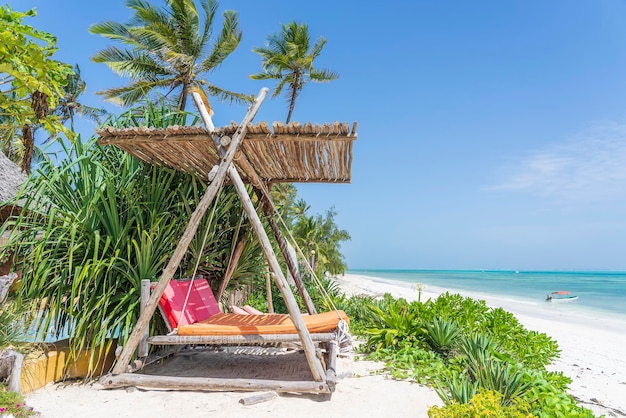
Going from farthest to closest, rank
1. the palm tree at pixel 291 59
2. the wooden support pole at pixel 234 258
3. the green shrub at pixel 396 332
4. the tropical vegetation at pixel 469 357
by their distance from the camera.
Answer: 1. the palm tree at pixel 291 59
2. the wooden support pole at pixel 234 258
3. the green shrub at pixel 396 332
4. the tropical vegetation at pixel 469 357

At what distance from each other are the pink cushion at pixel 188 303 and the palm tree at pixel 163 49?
924cm

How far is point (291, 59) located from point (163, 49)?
17.9 feet

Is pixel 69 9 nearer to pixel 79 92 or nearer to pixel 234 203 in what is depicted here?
pixel 234 203

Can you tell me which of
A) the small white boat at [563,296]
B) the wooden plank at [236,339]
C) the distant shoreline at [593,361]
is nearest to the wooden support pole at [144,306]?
the wooden plank at [236,339]

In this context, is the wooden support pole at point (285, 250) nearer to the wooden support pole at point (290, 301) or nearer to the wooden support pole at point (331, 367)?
the wooden support pole at point (331, 367)

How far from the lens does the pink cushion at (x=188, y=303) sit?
11.5 feet

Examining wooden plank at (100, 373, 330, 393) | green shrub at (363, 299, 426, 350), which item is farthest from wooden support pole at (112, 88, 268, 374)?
green shrub at (363, 299, 426, 350)

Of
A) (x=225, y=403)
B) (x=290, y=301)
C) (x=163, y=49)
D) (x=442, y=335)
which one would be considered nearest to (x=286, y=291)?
(x=290, y=301)

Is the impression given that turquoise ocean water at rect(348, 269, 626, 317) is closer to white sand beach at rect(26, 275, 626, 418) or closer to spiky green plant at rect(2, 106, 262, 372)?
white sand beach at rect(26, 275, 626, 418)

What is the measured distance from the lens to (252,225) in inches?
135

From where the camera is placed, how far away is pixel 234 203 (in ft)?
15.6

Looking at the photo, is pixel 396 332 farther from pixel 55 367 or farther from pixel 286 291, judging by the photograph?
pixel 55 367

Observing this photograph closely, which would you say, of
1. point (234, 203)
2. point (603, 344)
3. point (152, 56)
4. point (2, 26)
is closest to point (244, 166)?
point (234, 203)

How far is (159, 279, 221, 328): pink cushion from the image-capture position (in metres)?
3.50
